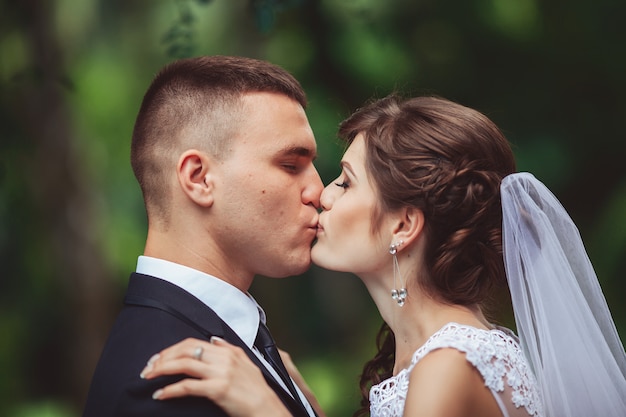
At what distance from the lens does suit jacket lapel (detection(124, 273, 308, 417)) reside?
8.20 feet

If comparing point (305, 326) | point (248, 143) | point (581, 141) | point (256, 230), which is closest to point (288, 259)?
point (256, 230)

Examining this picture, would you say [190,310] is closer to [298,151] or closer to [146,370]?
[146,370]

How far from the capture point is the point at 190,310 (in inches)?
99.3

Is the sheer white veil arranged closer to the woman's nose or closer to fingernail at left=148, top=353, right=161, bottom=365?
the woman's nose

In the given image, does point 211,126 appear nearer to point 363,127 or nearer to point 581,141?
point 363,127

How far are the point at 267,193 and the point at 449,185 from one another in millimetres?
600

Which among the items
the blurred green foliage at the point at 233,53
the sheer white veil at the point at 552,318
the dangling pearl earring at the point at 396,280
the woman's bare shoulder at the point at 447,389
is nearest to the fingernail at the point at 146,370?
the woman's bare shoulder at the point at 447,389

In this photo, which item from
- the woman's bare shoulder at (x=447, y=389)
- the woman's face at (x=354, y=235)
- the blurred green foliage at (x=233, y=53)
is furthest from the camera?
the blurred green foliage at (x=233, y=53)

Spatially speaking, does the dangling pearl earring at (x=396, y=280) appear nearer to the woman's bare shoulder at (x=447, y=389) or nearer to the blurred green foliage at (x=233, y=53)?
the woman's bare shoulder at (x=447, y=389)

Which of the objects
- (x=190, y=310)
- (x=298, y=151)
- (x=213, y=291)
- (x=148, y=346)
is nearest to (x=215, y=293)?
(x=213, y=291)

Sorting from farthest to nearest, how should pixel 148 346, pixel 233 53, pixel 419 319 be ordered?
pixel 233 53 → pixel 419 319 → pixel 148 346

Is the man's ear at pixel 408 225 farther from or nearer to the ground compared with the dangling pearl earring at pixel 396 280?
farther from the ground

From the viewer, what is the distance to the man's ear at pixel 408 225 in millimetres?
2822

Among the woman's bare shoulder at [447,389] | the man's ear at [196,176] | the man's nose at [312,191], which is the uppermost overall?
the man's ear at [196,176]
